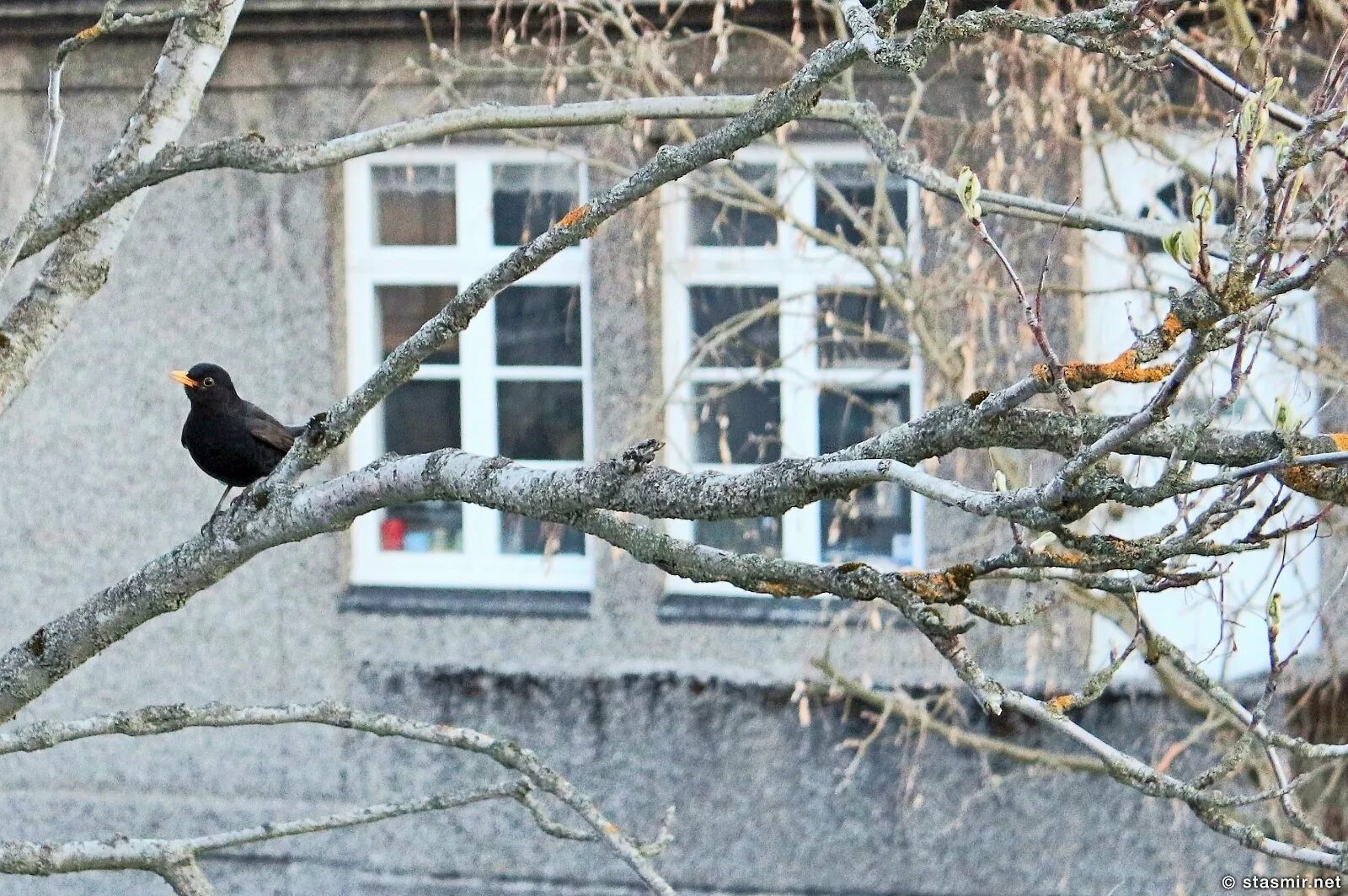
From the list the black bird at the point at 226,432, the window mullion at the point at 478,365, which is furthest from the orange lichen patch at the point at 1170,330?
the window mullion at the point at 478,365

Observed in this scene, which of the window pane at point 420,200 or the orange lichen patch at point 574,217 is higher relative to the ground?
the window pane at point 420,200

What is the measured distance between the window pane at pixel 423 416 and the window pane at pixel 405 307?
0.15 metres

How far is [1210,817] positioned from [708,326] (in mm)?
4973

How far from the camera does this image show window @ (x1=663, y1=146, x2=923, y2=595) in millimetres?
7102

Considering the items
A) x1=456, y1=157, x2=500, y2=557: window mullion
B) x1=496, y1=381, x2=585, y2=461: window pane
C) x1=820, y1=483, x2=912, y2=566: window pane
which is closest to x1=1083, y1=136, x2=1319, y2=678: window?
x1=820, y1=483, x2=912, y2=566: window pane

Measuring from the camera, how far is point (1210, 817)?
2734 mm

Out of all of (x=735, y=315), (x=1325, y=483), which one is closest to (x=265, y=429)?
(x=735, y=315)

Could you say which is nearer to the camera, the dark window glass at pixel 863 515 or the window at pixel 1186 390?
the window at pixel 1186 390

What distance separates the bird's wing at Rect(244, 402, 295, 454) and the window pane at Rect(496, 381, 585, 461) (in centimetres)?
298

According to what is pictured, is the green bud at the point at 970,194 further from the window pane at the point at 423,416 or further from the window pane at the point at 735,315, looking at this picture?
the window pane at the point at 423,416

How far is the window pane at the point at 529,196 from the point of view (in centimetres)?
738

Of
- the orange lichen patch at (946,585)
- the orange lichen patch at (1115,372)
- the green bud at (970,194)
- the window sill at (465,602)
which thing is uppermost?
the green bud at (970,194)

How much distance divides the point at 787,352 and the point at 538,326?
1204 mm

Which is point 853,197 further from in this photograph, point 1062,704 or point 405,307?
point 1062,704
